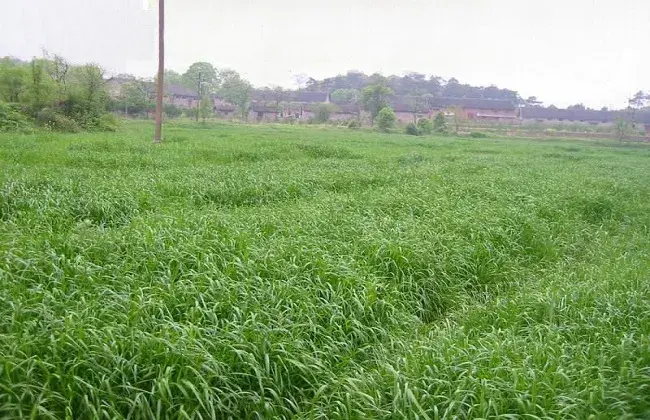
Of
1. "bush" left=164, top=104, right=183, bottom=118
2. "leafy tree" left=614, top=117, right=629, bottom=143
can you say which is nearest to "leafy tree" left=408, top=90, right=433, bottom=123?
"leafy tree" left=614, top=117, right=629, bottom=143

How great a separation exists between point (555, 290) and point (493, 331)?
1.51 meters

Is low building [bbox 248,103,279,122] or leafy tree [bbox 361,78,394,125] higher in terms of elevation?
leafy tree [bbox 361,78,394,125]

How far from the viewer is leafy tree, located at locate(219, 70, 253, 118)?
60656 mm

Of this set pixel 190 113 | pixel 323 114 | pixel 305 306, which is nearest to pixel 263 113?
pixel 323 114

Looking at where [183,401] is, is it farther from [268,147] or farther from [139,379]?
[268,147]

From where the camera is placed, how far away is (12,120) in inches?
785

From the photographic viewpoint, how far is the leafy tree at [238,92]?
60.7 meters

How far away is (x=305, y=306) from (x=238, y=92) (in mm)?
60671

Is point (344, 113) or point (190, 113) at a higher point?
point (344, 113)

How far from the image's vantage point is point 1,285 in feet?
12.7

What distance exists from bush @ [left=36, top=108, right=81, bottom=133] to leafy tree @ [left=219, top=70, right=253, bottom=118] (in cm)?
3876

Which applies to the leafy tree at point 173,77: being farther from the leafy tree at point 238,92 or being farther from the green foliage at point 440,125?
the green foliage at point 440,125

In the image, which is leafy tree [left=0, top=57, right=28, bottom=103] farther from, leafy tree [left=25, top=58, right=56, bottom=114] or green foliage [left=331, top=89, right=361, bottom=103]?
green foliage [left=331, top=89, right=361, bottom=103]

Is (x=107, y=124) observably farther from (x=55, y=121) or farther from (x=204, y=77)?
(x=204, y=77)
